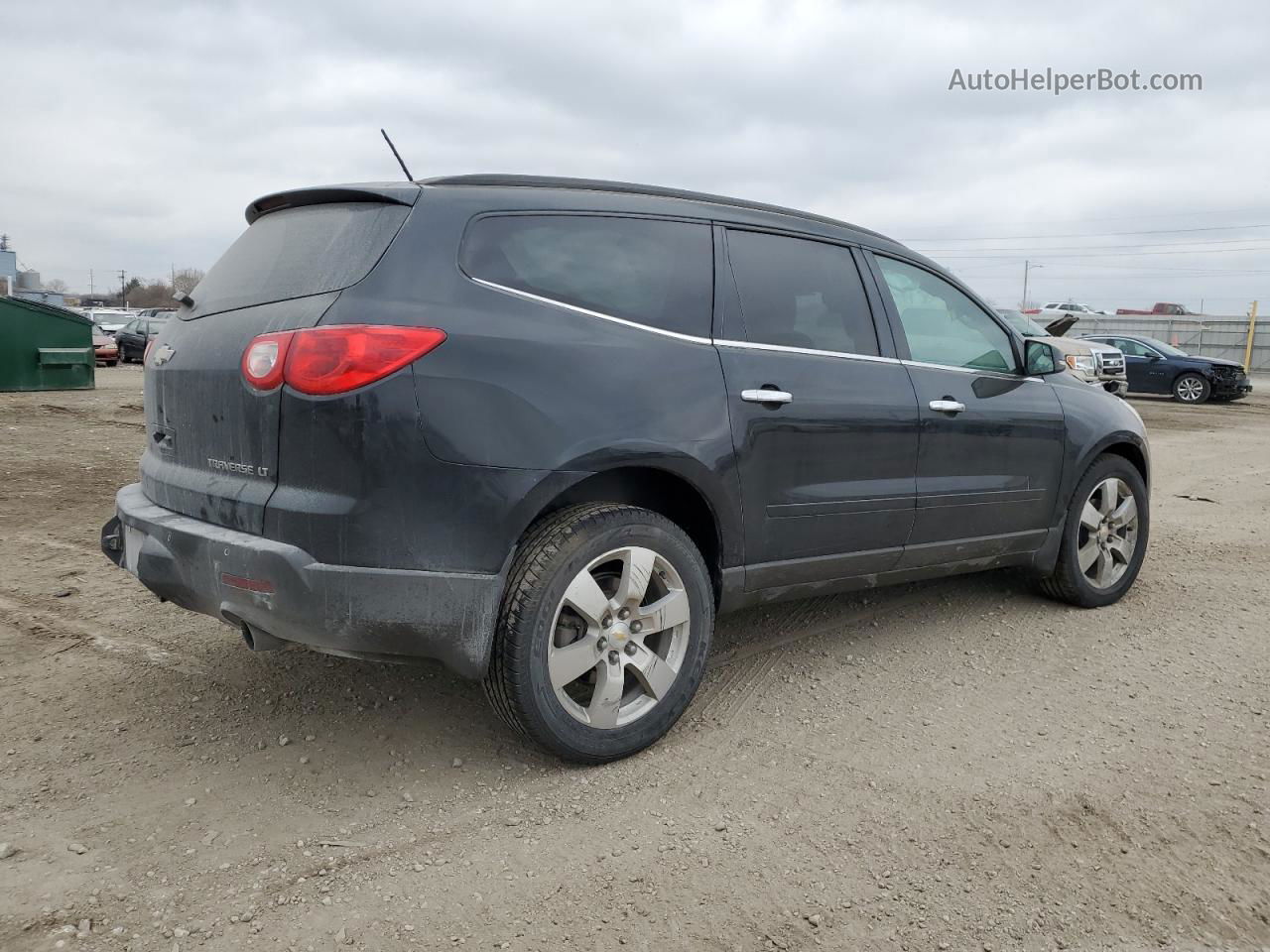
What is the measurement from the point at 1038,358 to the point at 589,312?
2.42 meters

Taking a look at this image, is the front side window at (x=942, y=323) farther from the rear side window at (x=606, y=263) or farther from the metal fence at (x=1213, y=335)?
the metal fence at (x=1213, y=335)

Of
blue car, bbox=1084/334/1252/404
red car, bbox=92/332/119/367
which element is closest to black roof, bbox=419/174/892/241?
blue car, bbox=1084/334/1252/404

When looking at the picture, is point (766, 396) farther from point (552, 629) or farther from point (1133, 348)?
point (1133, 348)

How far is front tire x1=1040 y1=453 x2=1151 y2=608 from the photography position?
473 centimetres

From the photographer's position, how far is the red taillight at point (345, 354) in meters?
2.68

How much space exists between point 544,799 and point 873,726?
46.5 inches

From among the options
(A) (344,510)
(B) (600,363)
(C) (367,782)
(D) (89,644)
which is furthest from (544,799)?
(D) (89,644)

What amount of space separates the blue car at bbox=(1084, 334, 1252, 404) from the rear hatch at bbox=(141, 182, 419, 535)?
21.6 meters

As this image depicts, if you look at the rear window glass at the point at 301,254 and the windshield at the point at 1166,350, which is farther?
the windshield at the point at 1166,350

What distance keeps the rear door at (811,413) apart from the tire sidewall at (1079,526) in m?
1.22

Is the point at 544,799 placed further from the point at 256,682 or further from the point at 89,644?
the point at 89,644

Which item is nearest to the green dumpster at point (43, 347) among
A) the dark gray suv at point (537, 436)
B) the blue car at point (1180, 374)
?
the dark gray suv at point (537, 436)

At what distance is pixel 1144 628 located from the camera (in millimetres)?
4566

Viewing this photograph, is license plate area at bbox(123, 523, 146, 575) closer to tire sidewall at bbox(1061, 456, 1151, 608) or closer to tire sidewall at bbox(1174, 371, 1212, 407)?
tire sidewall at bbox(1061, 456, 1151, 608)
